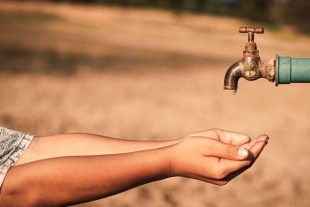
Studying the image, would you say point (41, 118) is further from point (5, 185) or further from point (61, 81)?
point (5, 185)

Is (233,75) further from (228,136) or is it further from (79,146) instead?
(79,146)

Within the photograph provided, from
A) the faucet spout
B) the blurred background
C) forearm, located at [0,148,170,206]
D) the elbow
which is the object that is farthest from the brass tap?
the blurred background

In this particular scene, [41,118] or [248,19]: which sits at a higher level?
[248,19]

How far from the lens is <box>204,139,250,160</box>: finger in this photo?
1511mm

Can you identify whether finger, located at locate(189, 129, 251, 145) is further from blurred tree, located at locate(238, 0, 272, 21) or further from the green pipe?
blurred tree, located at locate(238, 0, 272, 21)

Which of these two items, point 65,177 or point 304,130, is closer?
point 65,177

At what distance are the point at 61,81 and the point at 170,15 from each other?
18.3 metres

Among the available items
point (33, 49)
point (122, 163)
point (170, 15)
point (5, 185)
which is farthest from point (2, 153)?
point (170, 15)

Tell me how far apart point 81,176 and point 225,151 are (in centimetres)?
49

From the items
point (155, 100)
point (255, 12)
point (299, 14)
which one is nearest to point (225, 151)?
point (155, 100)

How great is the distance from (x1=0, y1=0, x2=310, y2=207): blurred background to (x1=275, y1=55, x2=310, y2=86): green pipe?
1867 millimetres

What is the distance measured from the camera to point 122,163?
158cm

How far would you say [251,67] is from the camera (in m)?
1.85

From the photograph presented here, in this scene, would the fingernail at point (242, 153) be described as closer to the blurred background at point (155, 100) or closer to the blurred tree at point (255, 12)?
the blurred background at point (155, 100)
